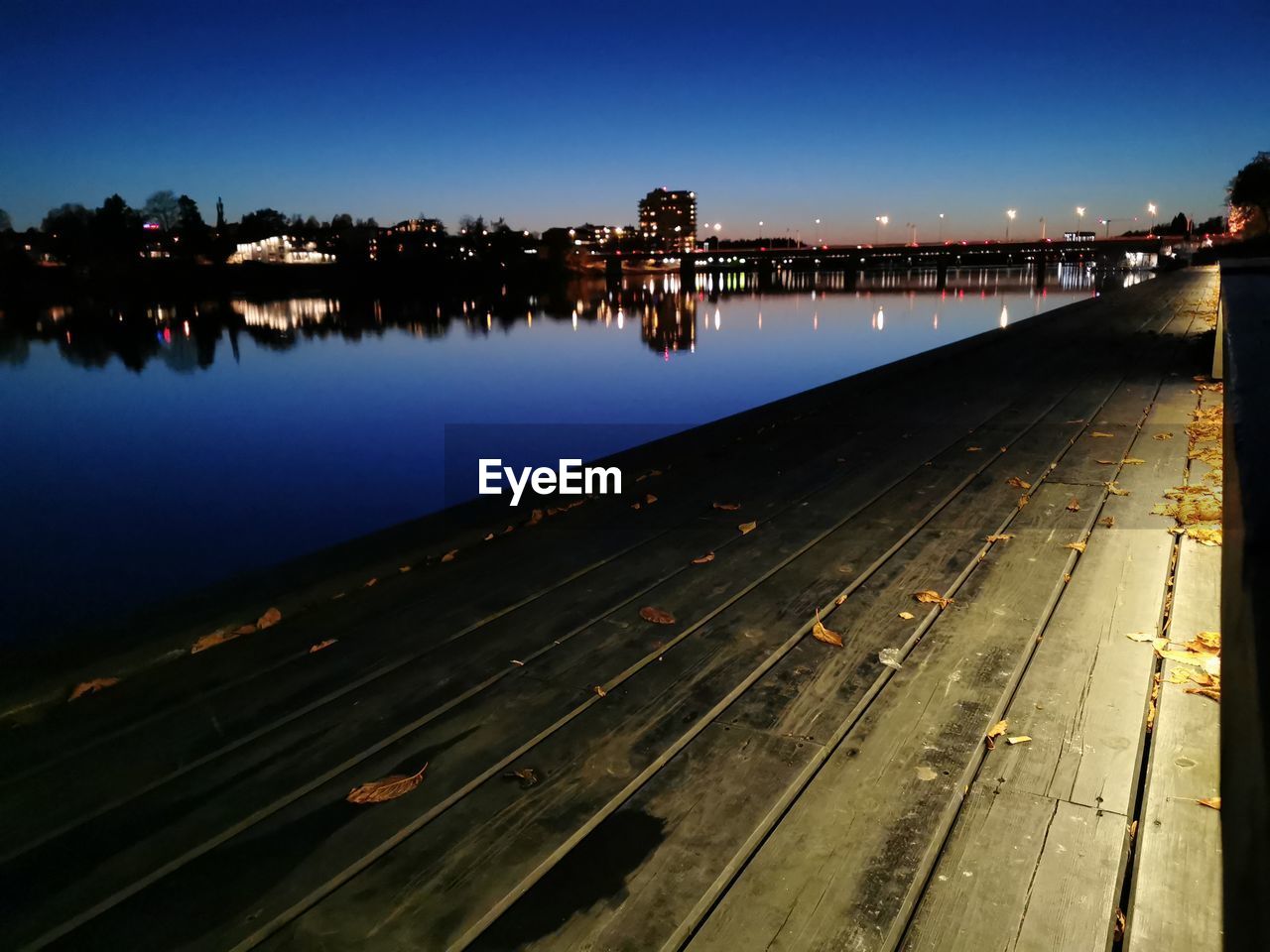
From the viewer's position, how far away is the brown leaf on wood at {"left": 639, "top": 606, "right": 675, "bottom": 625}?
347cm

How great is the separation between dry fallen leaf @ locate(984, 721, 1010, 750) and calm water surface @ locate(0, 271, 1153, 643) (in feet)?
14.9

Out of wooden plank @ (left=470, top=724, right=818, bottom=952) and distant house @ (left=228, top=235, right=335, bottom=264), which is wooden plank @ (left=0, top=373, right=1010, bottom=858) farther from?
distant house @ (left=228, top=235, right=335, bottom=264)

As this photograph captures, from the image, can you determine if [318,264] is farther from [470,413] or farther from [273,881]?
[273,881]

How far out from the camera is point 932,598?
3.60 m

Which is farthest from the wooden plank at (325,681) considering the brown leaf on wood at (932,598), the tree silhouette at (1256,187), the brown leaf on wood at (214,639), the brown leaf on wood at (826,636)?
the tree silhouette at (1256,187)

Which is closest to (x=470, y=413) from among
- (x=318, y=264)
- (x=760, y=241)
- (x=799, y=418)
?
(x=799, y=418)

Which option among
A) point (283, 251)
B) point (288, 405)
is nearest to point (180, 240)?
point (283, 251)

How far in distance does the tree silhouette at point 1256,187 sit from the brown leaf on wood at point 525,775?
87.6 m

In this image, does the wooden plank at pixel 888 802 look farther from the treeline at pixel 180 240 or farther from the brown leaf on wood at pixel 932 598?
the treeline at pixel 180 240

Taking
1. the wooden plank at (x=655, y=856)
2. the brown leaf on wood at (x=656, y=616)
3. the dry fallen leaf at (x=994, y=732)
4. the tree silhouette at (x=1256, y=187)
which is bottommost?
the wooden plank at (x=655, y=856)

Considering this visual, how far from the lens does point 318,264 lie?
9275 centimetres

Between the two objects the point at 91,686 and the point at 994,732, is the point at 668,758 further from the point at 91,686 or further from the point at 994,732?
the point at 91,686

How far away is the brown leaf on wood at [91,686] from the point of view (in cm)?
296

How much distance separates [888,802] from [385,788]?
146cm
